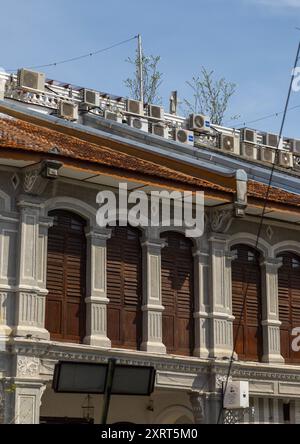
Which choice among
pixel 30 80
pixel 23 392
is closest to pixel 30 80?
pixel 30 80

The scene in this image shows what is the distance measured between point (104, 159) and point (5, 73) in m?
12.5

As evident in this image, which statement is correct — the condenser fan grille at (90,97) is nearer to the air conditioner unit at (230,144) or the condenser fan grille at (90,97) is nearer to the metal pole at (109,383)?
the air conditioner unit at (230,144)

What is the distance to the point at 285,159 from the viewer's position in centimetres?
3366

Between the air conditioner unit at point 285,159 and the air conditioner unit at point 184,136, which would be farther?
the air conditioner unit at point 285,159

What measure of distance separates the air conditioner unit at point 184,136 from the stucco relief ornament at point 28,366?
608 inches

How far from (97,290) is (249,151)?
1519 cm

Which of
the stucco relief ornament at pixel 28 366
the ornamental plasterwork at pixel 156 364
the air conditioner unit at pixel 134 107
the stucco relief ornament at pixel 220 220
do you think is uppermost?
the air conditioner unit at pixel 134 107

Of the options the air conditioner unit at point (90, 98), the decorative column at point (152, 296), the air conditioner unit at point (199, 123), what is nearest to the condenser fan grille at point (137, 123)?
the air conditioner unit at point (90, 98)

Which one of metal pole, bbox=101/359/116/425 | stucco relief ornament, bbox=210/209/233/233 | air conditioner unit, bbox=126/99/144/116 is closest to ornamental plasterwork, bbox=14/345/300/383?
stucco relief ornament, bbox=210/209/233/233

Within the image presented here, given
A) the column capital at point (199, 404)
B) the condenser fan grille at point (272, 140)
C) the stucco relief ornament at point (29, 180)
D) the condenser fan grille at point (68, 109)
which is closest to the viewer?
the stucco relief ornament at point (29, 180)

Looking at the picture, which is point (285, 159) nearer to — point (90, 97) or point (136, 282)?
point (90, 97)

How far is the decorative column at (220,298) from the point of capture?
69.9ft

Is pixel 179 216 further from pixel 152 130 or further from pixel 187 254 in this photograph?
pixel 152 130

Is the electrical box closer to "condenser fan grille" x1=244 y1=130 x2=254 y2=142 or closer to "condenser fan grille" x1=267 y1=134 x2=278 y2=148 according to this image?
"condenser fan grille" x1=244 y1=130 x2=254 y2=142
